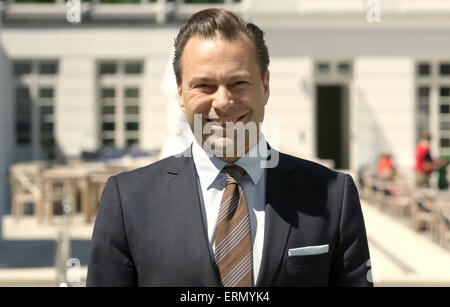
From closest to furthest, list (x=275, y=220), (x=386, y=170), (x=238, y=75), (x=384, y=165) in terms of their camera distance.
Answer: (x=238, y=75) < (x=275, y=220) < (x=386, y=170) < (x=384, y=165)

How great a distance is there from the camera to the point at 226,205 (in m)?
1.59

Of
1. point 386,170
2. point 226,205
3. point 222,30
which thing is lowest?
point 386,170

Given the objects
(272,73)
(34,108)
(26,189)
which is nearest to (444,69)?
(272,73)

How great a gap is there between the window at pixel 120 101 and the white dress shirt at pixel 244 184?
15.1 meters

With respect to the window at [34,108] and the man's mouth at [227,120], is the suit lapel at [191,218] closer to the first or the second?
the man's mouth at [227,120]

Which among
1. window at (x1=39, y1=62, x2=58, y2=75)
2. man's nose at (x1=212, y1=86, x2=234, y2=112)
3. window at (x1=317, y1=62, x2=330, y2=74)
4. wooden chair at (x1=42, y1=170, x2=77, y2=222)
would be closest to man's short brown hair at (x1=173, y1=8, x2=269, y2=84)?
man's nose at (x1=212, y1=86, x2=234, y2=112)

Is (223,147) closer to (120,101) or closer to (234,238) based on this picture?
(234,238)

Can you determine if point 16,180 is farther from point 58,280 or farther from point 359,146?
point 359,146

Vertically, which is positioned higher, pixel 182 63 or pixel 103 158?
pixel 182 63

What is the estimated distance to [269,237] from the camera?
155 cm

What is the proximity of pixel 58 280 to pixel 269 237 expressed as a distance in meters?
4.50

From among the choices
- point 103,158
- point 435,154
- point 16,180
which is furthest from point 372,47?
point 16,180

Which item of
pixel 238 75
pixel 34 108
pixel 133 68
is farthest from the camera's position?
pixel 133 68

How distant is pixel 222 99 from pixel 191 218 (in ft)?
1.01
